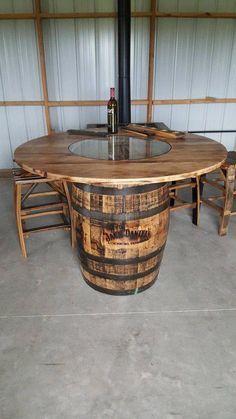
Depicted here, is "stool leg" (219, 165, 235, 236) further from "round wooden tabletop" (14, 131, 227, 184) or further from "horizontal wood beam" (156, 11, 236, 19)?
"horizontal wood beam" (156, 11, 236, 19)

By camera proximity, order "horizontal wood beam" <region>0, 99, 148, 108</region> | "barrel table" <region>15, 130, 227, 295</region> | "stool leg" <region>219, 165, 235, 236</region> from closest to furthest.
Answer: "barrel table" <region>15, 130, 227, 295</region>
"stool leg" <region>219, 165, 235, 236</region>
"horizontal wood beam" <region>0, 99, 148, 108</region>

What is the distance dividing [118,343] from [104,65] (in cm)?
371

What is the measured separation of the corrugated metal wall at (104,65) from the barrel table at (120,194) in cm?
251

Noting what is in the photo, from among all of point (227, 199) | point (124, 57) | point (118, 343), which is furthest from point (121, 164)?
point (124, 57)

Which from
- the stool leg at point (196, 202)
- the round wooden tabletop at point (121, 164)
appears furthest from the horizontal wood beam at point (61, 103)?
the round wooden tabletop at point (121, 164)

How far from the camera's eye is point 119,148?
202 cm

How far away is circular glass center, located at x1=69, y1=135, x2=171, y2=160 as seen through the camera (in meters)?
1.79

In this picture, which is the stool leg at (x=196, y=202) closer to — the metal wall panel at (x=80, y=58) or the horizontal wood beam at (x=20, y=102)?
the metal wall panel at (x=80, y=58)

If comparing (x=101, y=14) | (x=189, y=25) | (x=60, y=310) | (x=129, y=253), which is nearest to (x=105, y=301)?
(x=60, y=310)

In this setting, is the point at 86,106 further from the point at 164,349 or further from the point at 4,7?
the point at 164,349

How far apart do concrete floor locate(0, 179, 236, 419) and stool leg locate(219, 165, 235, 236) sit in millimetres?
328

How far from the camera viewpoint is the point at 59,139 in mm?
2273

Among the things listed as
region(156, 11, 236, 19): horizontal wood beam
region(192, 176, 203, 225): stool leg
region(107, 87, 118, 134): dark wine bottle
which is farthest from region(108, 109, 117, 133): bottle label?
region(156, 11, 236, 19): horizontal wood beam

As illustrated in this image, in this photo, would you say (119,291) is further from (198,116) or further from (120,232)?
(198,116)
